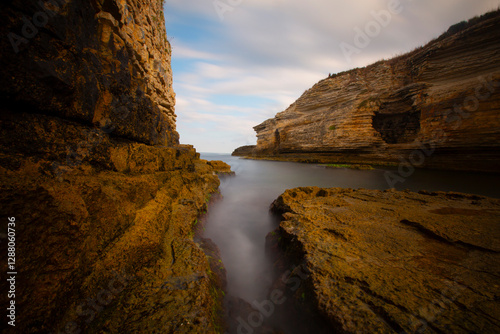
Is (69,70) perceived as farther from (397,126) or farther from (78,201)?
(397,126)

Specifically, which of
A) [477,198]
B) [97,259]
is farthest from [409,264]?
[477,198]

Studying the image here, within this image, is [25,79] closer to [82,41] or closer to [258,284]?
[82,41]

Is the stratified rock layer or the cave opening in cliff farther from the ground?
the cave opening in cliff

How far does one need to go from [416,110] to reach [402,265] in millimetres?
21637

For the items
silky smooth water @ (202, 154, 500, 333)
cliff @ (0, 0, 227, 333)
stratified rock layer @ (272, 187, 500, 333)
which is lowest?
silky smooth water @ (202, 154, 500, 333)

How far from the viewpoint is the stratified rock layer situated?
1.57 meters

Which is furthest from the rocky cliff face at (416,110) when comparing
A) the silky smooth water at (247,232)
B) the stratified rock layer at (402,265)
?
the stratified rock layer at (402,265)

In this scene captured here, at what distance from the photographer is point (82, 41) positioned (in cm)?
204

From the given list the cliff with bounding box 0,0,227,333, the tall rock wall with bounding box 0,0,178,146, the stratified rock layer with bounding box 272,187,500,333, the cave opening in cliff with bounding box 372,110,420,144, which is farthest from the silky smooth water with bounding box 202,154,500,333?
the cave opening in cliff with bounding box 372,110,420,144

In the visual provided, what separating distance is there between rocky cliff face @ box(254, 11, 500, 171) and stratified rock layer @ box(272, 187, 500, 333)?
549 inches

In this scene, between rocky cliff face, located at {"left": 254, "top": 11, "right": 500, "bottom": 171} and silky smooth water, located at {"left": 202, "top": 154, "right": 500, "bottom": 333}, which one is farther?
rocky cliff face, located at {"left": 254, "top": 11, "right": 500, "bottom": 171}

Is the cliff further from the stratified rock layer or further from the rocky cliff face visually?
the rocky cliff face

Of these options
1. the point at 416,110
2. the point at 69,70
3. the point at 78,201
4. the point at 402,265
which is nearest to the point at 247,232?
the point at 402,265

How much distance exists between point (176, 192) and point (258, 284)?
9.09 ft
